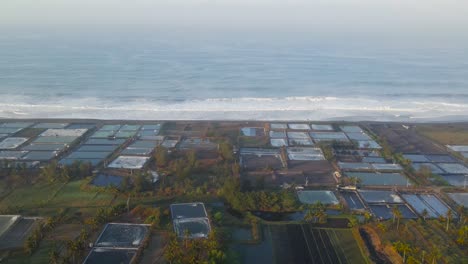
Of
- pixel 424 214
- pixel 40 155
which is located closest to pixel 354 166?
pixel 424 214

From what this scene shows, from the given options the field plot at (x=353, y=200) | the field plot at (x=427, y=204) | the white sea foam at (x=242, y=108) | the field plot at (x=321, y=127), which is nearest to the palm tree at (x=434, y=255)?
the field plot at (x=427, y=204)

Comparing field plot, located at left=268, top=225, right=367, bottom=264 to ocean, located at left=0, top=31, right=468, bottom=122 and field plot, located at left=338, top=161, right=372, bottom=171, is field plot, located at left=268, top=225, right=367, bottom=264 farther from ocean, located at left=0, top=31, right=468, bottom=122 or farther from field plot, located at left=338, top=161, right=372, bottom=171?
ocean, located at left=0, top=31, right=468, bottom=122

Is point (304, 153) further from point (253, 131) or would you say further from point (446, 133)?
point (446, 133)

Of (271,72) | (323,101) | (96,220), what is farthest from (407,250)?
(271,72)

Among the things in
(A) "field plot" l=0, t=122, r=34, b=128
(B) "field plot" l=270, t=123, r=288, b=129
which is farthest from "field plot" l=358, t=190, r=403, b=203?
(A) "field plot" l=0, t=122, r=34, b=128

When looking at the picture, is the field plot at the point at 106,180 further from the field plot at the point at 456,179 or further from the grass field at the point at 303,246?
the field plot at the point at 456,179

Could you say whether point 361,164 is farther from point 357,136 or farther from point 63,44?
point 63,44
